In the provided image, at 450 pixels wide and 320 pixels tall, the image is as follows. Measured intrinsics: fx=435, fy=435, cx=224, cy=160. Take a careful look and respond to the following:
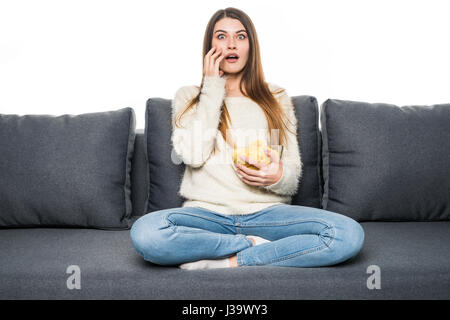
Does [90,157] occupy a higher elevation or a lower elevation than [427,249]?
higher

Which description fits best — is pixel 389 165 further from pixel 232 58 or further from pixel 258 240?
pixel 232 58

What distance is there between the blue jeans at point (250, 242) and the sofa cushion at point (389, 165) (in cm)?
39

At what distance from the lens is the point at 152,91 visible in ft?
7.89

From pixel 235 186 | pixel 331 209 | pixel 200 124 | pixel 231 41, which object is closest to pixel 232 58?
pixel 231 41

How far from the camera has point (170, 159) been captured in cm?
191

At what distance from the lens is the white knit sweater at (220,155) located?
168 cm

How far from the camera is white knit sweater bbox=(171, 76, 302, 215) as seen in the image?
1.68 m

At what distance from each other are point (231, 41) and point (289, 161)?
610 mm

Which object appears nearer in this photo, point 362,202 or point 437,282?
point 437,282

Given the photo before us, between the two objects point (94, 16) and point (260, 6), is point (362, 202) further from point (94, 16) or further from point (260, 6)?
point (94, 16)
